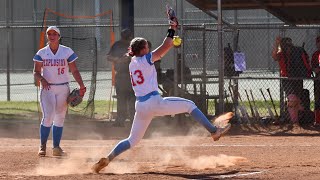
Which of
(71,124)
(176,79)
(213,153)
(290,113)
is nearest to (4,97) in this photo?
(71,124)

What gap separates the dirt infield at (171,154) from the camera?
1019 cm

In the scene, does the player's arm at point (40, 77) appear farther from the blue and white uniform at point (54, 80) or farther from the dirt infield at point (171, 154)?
the dirt infield at point (171, 154)

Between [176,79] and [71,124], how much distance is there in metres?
2.80

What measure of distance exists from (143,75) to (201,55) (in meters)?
15.2

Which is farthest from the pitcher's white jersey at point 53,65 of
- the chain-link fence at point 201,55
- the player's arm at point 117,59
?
the chain-link fence at point 201,55

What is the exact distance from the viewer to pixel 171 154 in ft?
41.7

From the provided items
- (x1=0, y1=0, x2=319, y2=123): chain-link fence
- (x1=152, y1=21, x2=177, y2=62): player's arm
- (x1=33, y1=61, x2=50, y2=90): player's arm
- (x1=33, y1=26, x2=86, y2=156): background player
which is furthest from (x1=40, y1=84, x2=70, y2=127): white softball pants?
(x1=0, y1=0, x2=319, y2=123): chain-link fence

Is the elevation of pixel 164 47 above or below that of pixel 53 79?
above

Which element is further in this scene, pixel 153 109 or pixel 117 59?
pixel 117 59

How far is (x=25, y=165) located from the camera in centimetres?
1141

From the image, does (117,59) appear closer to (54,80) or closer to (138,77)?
(54,80)

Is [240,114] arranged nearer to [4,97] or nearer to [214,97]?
[214,97]

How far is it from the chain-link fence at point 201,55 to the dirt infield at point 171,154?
3.45 ft

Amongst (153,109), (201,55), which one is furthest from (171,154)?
(201,55)
